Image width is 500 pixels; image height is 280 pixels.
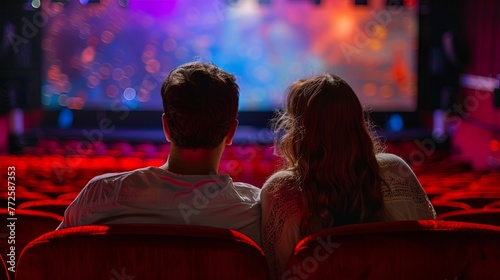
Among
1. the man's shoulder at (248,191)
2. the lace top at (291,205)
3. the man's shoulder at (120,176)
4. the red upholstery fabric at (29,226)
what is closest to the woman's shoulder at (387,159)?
the lace top at (291,205)

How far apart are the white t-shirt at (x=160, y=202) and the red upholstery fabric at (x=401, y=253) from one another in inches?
14.6

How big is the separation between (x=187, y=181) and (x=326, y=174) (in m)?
0.34

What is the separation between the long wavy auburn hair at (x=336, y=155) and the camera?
63.6 inches

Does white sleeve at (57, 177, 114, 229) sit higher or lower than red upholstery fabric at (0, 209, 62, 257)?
higher

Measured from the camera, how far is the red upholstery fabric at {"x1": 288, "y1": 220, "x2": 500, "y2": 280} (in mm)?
1223

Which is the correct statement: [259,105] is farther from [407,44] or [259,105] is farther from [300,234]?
[300,234]

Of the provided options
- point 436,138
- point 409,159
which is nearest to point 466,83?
point 436,138

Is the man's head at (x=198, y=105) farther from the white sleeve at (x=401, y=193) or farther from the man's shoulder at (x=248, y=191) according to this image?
the white sleeve at (x=401, y=193)

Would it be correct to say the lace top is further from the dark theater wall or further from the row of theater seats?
the dark theater wall

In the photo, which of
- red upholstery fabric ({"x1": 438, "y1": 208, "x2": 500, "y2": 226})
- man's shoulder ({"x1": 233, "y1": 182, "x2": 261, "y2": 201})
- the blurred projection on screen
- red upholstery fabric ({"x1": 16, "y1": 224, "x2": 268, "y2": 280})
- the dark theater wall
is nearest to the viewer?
red upholstery fabric ({"x1": 16, "y1": 224, "x2": 268, "y2": 280})

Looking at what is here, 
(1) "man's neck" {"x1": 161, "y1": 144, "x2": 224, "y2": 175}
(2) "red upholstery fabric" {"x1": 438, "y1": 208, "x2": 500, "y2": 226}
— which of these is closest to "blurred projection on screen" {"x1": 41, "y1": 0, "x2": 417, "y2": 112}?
(2) "red upholstery fabric" {"x1": 438, "y1": 208, "x2": 500, "y2": 226}

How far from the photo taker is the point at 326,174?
5.29ft

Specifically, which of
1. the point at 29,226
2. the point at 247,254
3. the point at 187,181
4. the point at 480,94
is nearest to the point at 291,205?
the point at 187,181

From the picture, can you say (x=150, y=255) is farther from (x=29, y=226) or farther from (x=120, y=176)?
(x=29, y=226)
